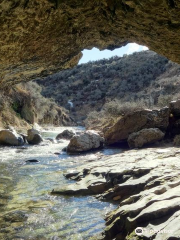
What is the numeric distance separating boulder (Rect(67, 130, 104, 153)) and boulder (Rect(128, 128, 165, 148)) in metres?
2.08

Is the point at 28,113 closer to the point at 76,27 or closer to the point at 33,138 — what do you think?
the point at 33,138

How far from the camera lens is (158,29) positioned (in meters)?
3.66

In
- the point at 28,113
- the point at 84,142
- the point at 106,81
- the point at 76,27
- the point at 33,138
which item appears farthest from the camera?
the point at 106,81

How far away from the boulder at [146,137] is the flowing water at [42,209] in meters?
4.86

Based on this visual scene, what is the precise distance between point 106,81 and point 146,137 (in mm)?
40979

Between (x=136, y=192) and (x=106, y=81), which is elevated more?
(x=106, y=81)

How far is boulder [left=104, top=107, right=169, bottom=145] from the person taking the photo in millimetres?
14305

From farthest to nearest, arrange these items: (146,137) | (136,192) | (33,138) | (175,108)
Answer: (33,138), (175,108), (146,137), (136,192)

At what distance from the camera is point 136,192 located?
20.1 ft

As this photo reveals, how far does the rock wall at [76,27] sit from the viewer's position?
3.14 meters

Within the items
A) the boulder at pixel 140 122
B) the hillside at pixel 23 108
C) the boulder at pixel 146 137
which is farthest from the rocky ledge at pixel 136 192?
the hillside at pixel 23 108

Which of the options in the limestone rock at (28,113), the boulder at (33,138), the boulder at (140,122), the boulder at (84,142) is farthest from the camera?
the limestone rock at (28,113)

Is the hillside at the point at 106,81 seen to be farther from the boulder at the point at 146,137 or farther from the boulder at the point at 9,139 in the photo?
the boulder at the point at 9,139

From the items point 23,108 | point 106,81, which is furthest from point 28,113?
point 106,81
